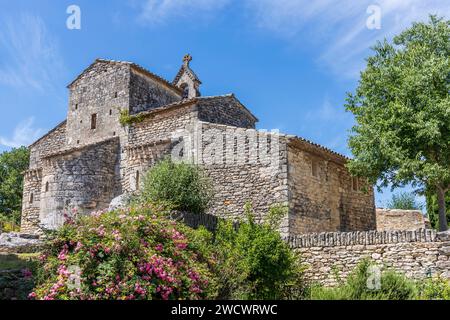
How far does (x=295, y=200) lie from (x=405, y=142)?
14.7 feet

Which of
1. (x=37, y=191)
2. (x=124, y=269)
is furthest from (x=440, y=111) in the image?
(x=37, y=191)

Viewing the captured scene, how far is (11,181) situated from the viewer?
4125 cm

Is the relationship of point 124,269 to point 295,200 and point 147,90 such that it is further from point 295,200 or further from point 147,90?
point 147,90

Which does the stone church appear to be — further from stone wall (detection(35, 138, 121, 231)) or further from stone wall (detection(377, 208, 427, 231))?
stone wall (detection(377, 208, 427, 231))

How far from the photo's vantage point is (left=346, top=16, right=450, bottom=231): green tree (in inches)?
680

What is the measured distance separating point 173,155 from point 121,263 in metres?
10.9

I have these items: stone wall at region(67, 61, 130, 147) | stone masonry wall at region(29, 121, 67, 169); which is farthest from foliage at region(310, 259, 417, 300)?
stone masonry wall at region(29, 121, 67, 169)

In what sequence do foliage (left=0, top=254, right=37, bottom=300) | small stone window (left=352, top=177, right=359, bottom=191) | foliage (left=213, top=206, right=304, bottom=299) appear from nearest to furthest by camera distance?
1. foliage (left=0, top=254, right=37, bottom=300)
2. foliage (left=213, top=206, right=304, bottom=299)
3. small stone window (left=352, top=177, right=359, bottom=191)

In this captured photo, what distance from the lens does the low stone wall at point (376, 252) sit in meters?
12.1

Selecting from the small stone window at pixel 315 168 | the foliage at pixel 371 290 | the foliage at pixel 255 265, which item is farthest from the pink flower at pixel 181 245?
the small stone window at pixel 315 168

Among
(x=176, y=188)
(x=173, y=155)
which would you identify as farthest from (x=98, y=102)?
(x=176, y=188)

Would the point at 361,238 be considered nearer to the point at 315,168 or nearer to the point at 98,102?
the point at 315,168

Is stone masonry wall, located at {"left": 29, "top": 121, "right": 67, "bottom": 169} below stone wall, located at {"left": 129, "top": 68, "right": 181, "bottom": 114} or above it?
below

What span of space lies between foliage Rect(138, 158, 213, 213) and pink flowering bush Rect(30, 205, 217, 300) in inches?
124
